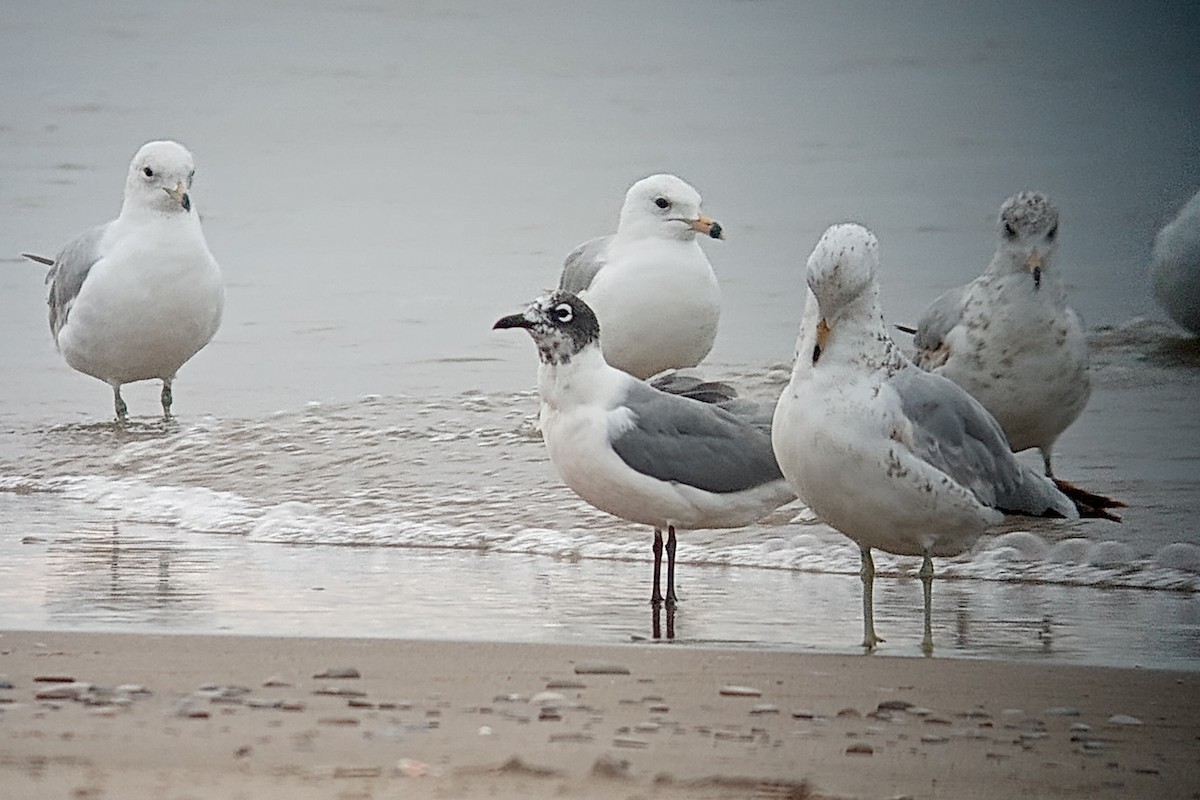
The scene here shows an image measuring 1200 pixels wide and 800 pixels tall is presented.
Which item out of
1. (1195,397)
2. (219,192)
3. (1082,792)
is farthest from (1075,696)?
(219,192)

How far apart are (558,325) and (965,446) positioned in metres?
0.96

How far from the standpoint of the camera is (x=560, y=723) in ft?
8.54

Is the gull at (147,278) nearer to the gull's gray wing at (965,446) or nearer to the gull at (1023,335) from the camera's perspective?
the gull at (1023,335)

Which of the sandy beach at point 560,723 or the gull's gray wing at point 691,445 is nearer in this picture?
the sandy beach at point 560,723

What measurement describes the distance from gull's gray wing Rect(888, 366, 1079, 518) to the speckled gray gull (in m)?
4.51

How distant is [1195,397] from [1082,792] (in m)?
5.17

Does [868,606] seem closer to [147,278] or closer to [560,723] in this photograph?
[560,723]

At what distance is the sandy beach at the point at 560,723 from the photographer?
7.55 ft

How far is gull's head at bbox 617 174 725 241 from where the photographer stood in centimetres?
617

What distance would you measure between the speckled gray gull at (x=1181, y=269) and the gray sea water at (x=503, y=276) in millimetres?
140

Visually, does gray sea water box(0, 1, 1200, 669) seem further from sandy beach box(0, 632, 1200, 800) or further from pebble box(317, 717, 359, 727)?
pebble box(317, 717, 359, 727)

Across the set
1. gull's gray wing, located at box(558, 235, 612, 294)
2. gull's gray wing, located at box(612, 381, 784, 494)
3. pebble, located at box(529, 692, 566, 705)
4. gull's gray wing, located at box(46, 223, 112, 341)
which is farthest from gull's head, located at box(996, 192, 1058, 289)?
gull's gray wing, located at box(46, 223, 112, 341)

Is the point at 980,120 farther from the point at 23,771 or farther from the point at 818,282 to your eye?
the point at 23,771

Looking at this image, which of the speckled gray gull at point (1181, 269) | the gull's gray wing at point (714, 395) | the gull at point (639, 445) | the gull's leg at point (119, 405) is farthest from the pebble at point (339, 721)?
the speckled gray gull at point (1181, 269)
